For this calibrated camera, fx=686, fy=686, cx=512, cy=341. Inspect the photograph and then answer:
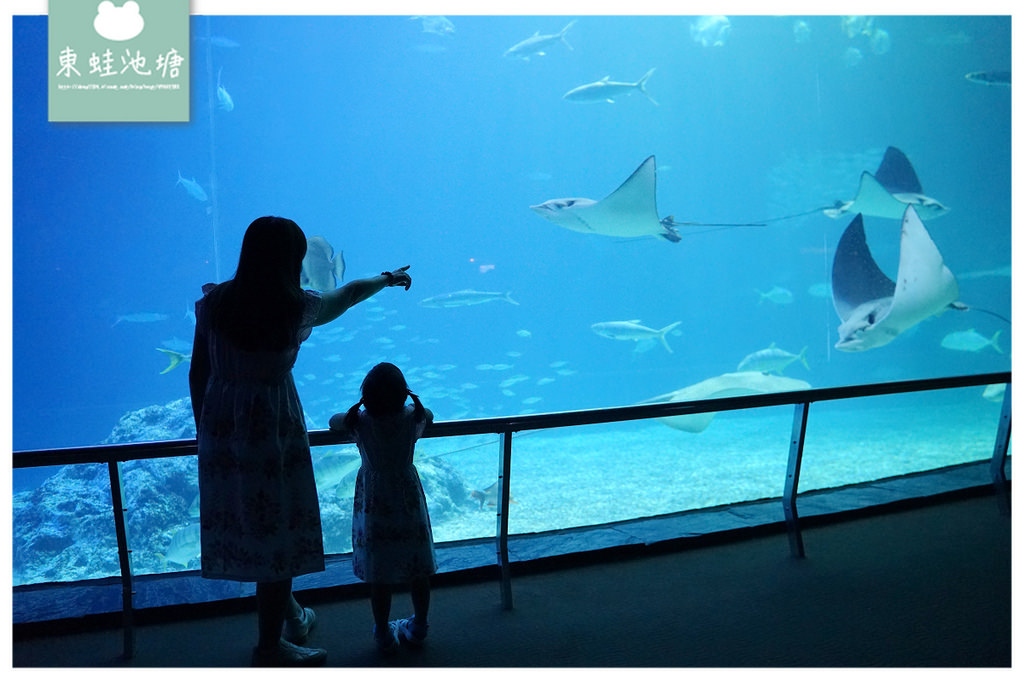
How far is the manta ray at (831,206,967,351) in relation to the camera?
5262 mm

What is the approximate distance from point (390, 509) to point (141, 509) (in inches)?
408

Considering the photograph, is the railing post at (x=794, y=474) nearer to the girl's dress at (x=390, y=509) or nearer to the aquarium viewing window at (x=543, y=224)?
the girl's dress at (x=390, y=509)

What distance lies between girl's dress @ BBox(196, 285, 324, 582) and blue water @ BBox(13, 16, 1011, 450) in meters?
23.1

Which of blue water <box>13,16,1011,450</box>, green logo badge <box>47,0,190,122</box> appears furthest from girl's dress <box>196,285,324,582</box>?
blue water <box>13,16,1011,450</box>

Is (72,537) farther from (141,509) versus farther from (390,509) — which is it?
(390,509)

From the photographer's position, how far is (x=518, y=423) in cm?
195

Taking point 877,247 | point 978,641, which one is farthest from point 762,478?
point 877,247

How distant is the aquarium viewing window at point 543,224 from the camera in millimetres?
21750

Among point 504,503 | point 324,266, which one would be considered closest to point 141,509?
point 324,266

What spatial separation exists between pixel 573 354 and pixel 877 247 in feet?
63.1

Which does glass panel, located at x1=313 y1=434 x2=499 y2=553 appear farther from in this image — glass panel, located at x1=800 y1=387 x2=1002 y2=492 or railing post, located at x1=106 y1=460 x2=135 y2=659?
railing post, located at x1=106 y1=460 x2=135 y2=659

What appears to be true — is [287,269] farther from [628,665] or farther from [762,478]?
[762,478]

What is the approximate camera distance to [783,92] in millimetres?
39406

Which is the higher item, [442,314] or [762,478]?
[442,314]
